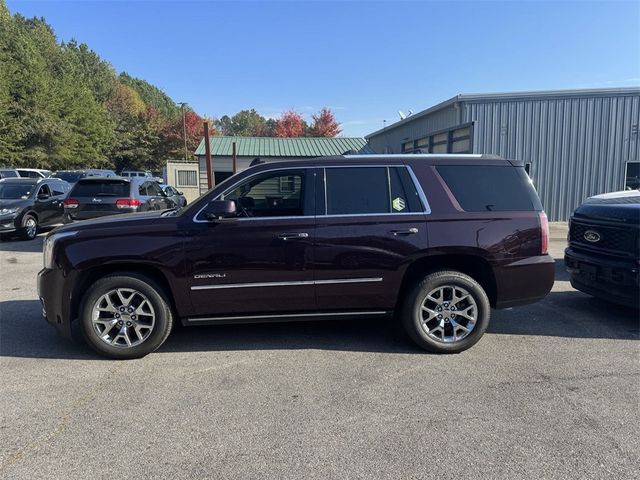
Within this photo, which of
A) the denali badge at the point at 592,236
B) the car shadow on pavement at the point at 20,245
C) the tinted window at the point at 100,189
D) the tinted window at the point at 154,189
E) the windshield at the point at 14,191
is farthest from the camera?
the windshield at the point at 14,191

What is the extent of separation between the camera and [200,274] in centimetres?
429

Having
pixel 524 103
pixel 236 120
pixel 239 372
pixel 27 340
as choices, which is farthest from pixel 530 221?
pixel 236 120

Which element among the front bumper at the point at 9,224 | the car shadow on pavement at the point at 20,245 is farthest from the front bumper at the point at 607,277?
the front bumper at the point at 9,224

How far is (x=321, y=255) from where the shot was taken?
4355 mm

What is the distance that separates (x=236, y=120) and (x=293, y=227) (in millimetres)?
128094

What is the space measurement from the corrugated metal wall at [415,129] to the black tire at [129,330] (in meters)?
13.1

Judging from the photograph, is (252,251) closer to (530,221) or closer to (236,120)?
(530,221)

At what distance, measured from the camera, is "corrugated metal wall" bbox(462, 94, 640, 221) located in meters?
14.7

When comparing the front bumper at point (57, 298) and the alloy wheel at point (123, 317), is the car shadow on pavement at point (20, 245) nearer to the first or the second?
the front bumper at point (57, 298)

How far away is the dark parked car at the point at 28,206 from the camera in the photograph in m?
11.9

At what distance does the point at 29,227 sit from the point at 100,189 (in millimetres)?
3369

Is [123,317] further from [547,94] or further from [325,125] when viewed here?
[325,125]

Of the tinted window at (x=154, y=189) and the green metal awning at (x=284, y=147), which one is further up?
the green metal awning at (x=284, y=147)

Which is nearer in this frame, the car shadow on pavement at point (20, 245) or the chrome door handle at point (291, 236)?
the chrome door handle at point (291, 236)
